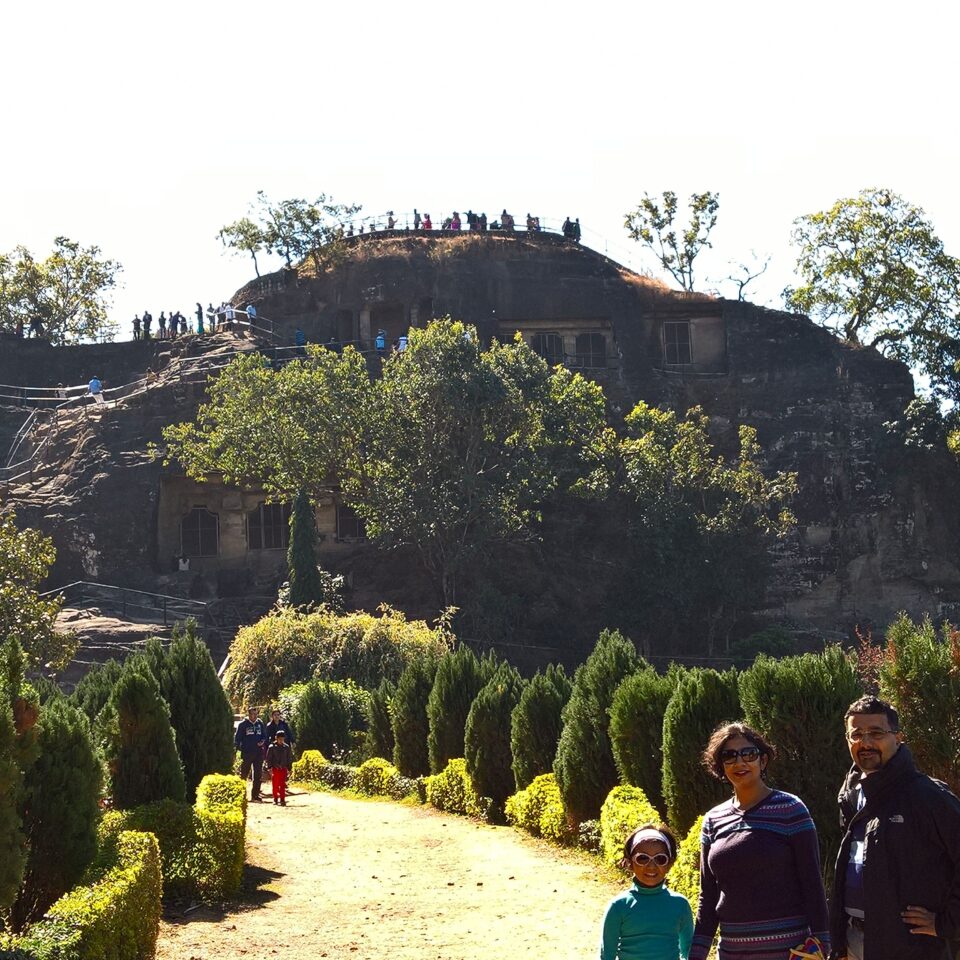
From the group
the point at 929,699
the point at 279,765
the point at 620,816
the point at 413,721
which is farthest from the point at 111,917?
the point at 413,721

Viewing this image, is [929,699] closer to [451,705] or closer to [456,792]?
[456,792]

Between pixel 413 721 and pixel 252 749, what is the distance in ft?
7.87

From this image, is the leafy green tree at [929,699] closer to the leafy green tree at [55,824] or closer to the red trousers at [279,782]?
the leafy green tree at [55,824]

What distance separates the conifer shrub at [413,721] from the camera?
69.8ft

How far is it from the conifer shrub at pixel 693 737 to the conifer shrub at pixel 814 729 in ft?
3.61

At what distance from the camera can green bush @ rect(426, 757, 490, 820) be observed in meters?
17.8

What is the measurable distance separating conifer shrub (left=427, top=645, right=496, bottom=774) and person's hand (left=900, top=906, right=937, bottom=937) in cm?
1426

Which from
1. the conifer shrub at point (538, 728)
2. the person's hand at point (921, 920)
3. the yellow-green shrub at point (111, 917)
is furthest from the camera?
the conifer shrub at point (538, 728)

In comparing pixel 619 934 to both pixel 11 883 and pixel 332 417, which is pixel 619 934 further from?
pixel 332 417

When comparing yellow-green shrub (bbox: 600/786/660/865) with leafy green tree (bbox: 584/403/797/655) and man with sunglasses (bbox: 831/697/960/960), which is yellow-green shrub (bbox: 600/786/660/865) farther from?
leafy green tree (bbox: 584/403/797/655)

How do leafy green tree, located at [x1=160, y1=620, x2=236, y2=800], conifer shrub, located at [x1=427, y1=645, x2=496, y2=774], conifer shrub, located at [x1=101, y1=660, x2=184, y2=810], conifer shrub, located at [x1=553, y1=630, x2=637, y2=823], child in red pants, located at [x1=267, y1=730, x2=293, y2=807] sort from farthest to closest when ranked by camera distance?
conifer shrub, located at [x1=427, y1=645, x2=496, y2=774]
child in red pants, located at [x1=267, y1=730, x2=293, y2=807]
leafy green tree, located at [x1=160, y1=620, x2=236, y2=800]
conifer shrub, located at [x1=553, y1=630, x2=637, y2=823]
conifer shrub, located at [x1=101, y1=660, x2=184, y2=810]

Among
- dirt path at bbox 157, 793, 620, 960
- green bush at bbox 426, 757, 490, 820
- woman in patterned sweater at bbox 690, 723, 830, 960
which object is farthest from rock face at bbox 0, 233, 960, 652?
woman in patterned sweater at bbox 690, 723, 830, 960

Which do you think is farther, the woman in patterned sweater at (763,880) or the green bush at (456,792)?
the green bush at (456,792)

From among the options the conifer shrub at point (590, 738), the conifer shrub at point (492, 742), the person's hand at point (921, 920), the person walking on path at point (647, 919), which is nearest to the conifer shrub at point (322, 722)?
the conifer shrub at point (492, 742)
